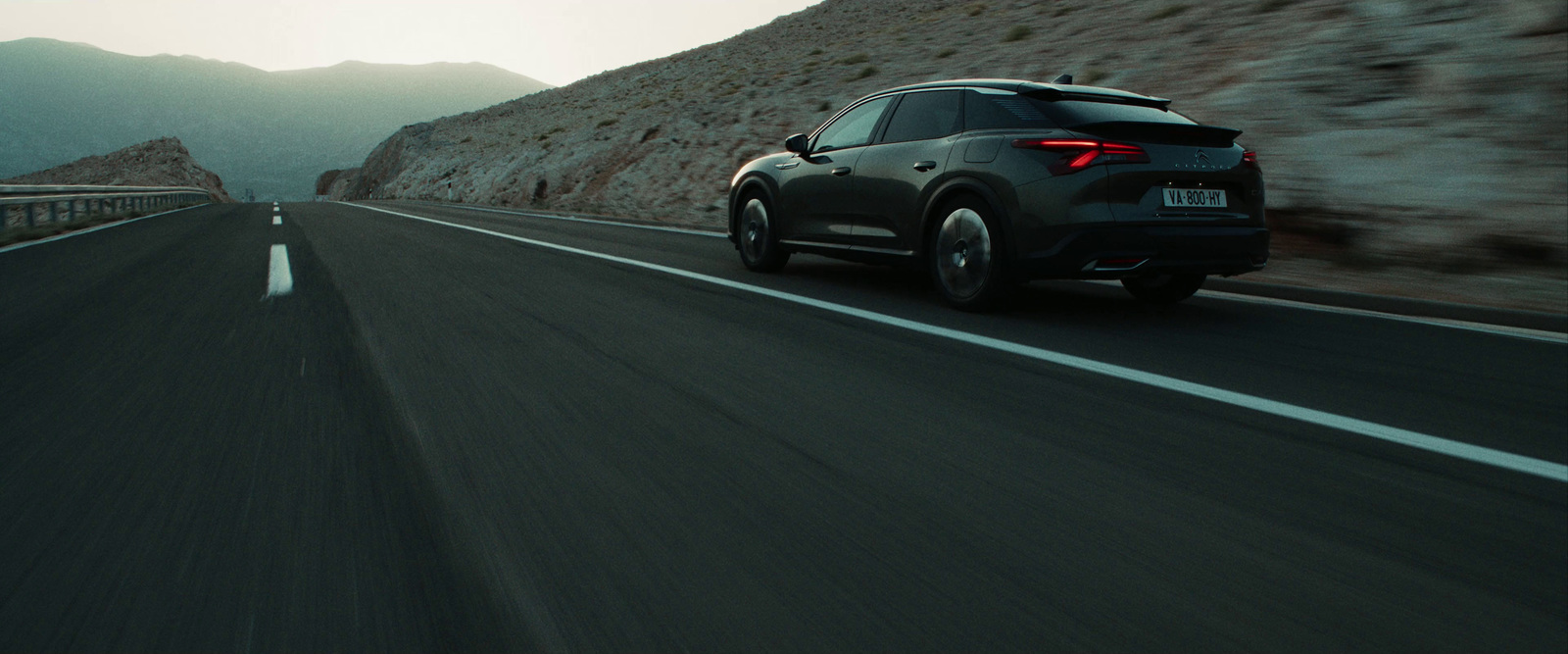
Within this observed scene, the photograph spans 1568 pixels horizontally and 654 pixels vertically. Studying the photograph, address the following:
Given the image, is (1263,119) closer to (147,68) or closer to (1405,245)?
(1405,245)

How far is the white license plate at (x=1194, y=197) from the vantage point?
235 inches

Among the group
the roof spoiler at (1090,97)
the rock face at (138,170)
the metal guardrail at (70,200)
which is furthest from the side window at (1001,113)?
the rock face at (138,170)

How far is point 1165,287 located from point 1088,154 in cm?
171

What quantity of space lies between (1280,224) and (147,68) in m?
233

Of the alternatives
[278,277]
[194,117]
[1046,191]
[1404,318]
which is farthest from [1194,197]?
[194,117]

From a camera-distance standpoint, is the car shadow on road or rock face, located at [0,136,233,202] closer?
the car shadow on road

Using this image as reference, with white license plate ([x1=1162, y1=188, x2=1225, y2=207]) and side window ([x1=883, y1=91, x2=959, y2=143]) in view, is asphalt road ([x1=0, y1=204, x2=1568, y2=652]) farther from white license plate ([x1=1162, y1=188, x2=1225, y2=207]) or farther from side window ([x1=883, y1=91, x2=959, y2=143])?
side window ([x1=883, y1=91, x2=959, y2=143])

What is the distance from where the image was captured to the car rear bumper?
5.84 metres

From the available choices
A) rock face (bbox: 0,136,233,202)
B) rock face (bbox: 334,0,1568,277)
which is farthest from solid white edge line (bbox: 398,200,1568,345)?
rock face (bbox: 0,136,233,202)

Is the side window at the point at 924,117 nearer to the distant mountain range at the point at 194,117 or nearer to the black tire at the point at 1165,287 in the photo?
the black tire at the point at 1165,287

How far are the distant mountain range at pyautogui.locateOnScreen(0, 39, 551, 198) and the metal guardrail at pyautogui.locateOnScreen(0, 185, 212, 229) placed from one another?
125409mm

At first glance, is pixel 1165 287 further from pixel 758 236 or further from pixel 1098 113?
pixel 758 236

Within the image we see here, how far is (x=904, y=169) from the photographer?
283 inches

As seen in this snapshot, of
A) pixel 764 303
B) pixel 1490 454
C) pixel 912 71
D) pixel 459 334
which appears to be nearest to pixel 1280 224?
pixel 764 303
